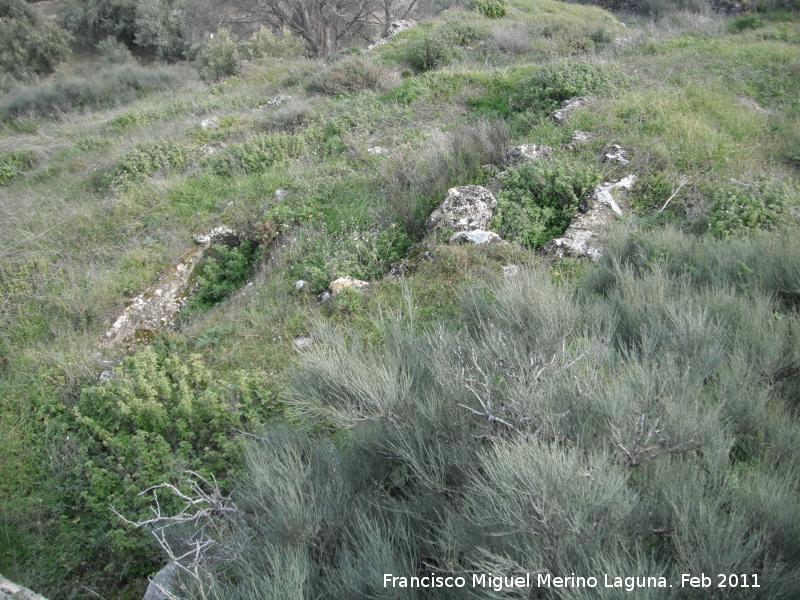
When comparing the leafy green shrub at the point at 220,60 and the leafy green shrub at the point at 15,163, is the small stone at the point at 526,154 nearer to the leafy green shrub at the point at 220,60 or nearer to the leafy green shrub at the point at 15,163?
the leafy green shrub at the point at 15,163

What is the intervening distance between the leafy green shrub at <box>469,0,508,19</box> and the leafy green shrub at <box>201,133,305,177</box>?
933cm

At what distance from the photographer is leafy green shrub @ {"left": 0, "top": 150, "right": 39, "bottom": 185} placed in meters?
9.79

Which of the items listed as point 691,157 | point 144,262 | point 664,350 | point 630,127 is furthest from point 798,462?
point 144,262

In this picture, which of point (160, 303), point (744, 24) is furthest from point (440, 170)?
point (744, 24)

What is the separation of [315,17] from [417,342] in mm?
21063

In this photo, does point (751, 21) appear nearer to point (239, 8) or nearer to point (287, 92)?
point (287, 92)

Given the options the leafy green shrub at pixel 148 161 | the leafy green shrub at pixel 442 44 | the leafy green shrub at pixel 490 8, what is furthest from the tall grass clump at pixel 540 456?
Answer: the leafy green shrub at pixel 490 8

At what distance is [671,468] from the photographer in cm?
195

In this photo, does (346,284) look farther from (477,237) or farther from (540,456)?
(540,456)

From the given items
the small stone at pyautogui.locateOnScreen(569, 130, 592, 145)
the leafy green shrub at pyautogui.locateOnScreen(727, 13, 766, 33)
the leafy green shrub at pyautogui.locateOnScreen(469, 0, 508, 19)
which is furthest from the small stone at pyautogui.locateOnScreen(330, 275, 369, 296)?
the leafy green shrub at pyautogui.locateOnScreen(469, 0, 508, 19)

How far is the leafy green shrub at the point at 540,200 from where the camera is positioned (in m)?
5.32

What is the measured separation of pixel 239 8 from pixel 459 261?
827 inches

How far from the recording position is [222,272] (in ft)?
20.0

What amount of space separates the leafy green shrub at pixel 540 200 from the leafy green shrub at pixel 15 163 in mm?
9262
